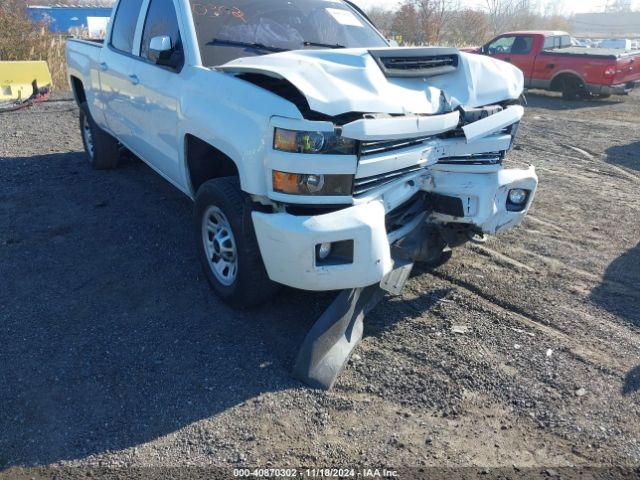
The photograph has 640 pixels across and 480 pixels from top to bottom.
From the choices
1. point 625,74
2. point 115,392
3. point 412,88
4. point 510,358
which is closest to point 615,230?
point 510,358

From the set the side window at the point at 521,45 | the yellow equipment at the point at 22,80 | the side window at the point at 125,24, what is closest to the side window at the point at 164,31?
the side window at the point at 125,24

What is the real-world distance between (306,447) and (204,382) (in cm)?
75

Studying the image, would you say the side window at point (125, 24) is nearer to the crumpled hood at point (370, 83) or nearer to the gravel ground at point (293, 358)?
the gravel ground at point (293, 358)

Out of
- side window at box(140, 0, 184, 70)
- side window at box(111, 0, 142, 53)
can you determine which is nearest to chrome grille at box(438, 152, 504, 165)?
side window at box(140, 0, 184, 70)

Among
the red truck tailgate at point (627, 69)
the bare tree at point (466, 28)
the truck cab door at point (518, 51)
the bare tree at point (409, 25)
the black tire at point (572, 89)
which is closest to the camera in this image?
the red truck tailgate at point (627, 69)

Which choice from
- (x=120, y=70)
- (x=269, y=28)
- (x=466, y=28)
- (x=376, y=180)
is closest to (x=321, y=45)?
(x=269, y=28)

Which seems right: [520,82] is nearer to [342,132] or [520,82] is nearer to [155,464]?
[342,132]

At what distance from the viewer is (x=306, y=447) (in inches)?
105

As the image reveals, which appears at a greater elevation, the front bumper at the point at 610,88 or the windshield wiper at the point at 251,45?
the windshield wiper at the point at 251,45

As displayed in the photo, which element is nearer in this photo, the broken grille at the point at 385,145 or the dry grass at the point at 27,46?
the broken grille at the point at 385,145

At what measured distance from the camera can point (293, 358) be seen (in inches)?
131

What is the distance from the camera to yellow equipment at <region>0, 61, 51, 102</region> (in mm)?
11250

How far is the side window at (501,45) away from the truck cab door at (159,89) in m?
12.8

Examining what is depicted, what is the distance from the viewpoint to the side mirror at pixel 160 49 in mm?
3951
